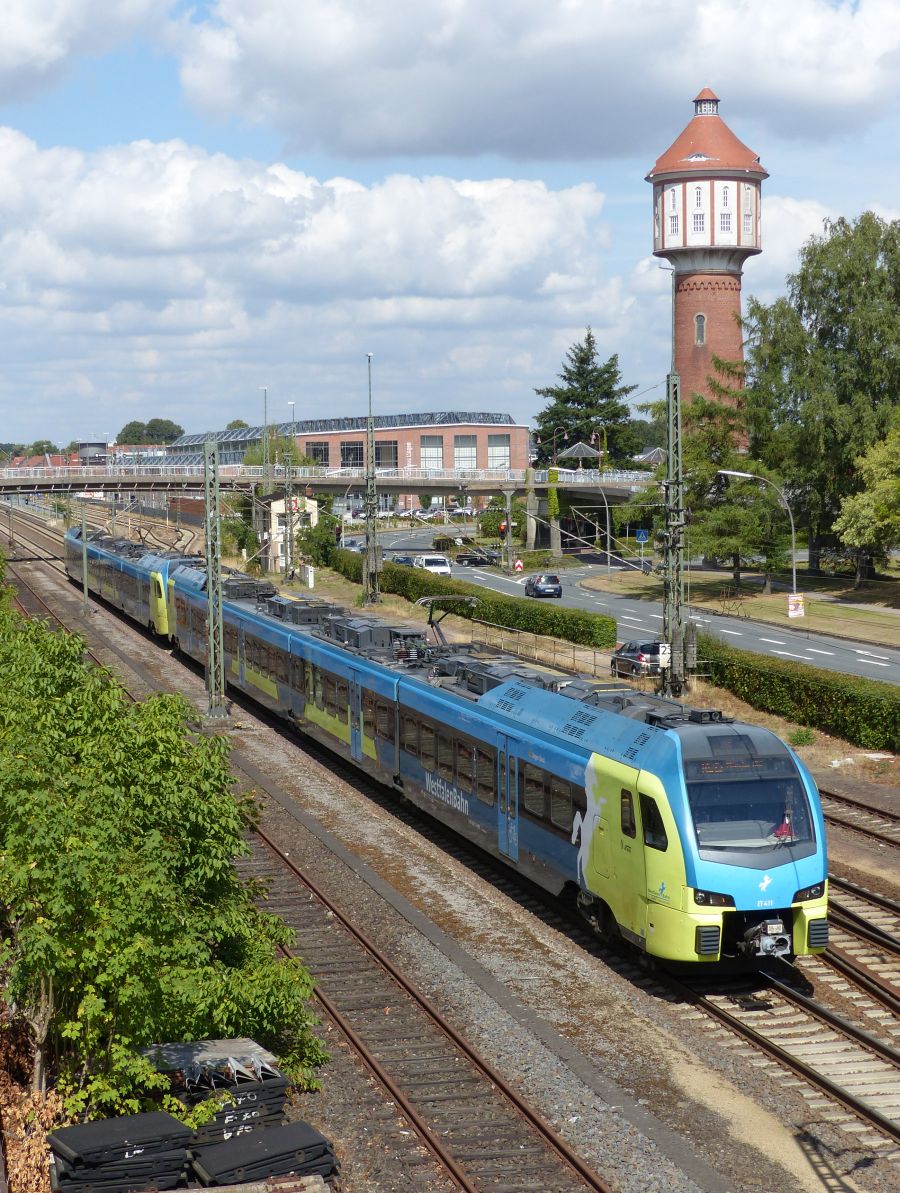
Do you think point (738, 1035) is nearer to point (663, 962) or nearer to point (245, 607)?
point (663, 962)

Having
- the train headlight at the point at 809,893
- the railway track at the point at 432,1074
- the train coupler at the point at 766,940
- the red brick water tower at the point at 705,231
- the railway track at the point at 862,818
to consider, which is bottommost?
the railway track at the point at 862,818

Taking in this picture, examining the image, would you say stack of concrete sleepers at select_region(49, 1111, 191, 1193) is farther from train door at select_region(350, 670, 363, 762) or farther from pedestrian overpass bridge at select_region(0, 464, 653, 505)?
pedestrian overpass bridge at select_region(0, 464, 653, 505)

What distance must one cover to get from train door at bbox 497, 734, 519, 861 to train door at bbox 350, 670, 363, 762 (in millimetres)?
7137

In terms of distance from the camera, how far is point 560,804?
18562mm

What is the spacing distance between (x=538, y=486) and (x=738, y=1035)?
279 feet

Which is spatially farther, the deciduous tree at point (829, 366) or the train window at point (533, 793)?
the deciduous tree at point (829, 366)

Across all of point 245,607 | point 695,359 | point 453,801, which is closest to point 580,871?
point 453,801

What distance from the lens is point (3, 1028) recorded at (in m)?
15.0

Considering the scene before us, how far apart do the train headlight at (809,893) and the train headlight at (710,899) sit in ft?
2.76

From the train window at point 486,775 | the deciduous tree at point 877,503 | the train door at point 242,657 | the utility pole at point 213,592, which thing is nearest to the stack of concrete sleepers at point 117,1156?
the train window at point 486,775

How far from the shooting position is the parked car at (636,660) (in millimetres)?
44688

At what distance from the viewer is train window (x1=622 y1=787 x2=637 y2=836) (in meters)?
16.4

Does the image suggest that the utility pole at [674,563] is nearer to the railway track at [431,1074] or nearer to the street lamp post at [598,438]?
the railway track at [431,1074]

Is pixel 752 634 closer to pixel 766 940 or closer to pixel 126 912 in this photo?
pixel 766 940
